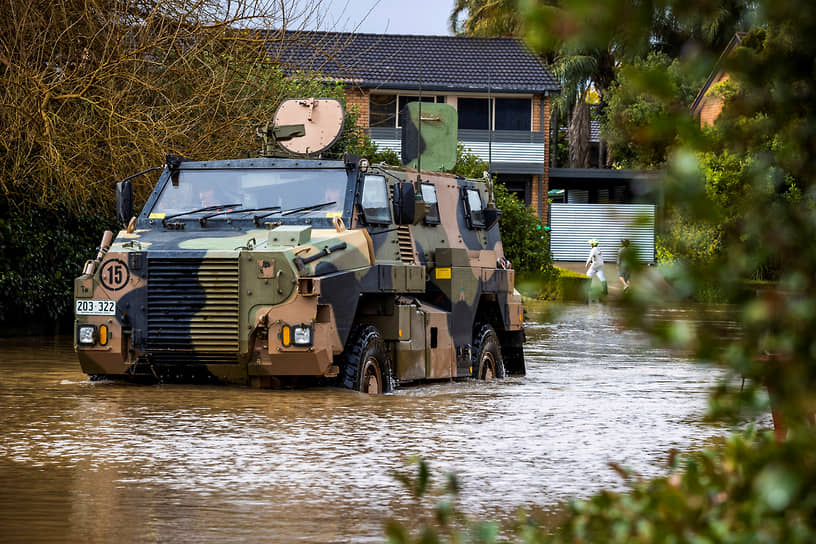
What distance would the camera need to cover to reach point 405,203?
13312mm

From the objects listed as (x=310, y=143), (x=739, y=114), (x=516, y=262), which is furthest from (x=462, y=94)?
(x=739, y=114)

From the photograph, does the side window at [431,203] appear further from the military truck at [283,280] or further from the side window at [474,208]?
the side window at [474,208]

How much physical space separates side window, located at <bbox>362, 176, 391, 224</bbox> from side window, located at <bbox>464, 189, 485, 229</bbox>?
227 cm

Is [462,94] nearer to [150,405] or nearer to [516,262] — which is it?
[516,262]

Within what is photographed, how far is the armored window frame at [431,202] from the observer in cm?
1450

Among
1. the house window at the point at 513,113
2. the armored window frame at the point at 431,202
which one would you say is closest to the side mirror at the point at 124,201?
the armored window frame at the point at 431,202

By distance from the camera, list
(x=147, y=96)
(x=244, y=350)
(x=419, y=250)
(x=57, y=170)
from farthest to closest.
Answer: (x=147, y=96) < (x=57, y=170) < (x=419, y=250) < (x=244, y=350)

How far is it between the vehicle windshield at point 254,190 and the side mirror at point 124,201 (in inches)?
16.4

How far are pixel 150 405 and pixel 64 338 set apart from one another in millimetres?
10302

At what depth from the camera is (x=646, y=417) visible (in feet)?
37.8

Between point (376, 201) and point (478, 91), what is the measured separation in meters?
33.0

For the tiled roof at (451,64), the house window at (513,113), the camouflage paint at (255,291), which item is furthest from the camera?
the house window at (513,113)

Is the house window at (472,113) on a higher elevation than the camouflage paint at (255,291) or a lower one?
higher

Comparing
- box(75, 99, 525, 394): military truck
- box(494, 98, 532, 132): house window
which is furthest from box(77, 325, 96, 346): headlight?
box(494, 98, 532, 132): house window
